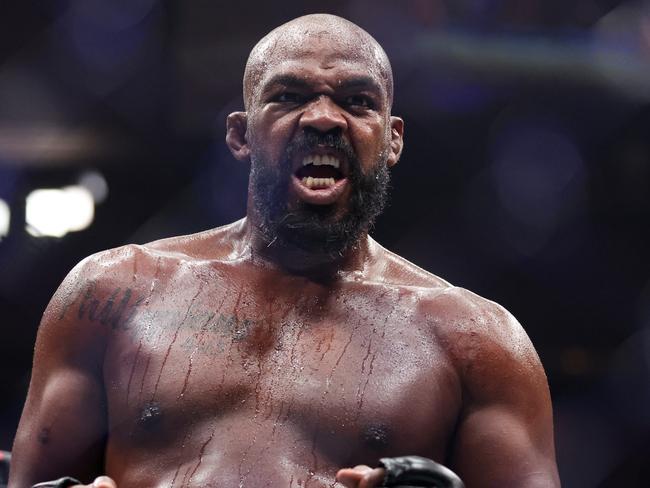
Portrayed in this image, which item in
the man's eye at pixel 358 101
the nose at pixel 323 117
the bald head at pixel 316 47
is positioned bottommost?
the nose at pixel 323 117

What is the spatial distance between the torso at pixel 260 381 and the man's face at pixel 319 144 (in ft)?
0.34

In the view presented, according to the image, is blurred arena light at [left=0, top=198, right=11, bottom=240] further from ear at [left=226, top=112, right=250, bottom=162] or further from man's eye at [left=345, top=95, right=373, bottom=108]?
man's eye at [left=345, top=95, right=373, bottom=108]

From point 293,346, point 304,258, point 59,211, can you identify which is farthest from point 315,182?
point 59,211

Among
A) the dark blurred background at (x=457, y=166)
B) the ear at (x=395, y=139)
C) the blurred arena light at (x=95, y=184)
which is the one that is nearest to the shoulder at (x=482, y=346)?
the ear at (x=395, y=139)

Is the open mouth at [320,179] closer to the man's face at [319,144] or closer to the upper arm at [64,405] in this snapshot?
the man's face at [319,144]

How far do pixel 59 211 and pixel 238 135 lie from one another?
2.43ft

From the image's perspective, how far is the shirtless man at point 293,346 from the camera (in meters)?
1.44

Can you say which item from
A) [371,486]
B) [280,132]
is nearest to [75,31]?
[280,132]

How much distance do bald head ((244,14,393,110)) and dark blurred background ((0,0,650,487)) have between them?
0.49 metres

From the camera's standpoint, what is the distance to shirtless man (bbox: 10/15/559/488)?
1.44 m

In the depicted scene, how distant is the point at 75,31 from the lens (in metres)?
2.19

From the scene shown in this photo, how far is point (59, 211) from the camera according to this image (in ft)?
7.60

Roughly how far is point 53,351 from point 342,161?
49 cm

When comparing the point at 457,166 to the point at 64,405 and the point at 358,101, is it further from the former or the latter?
the point at 64,405
